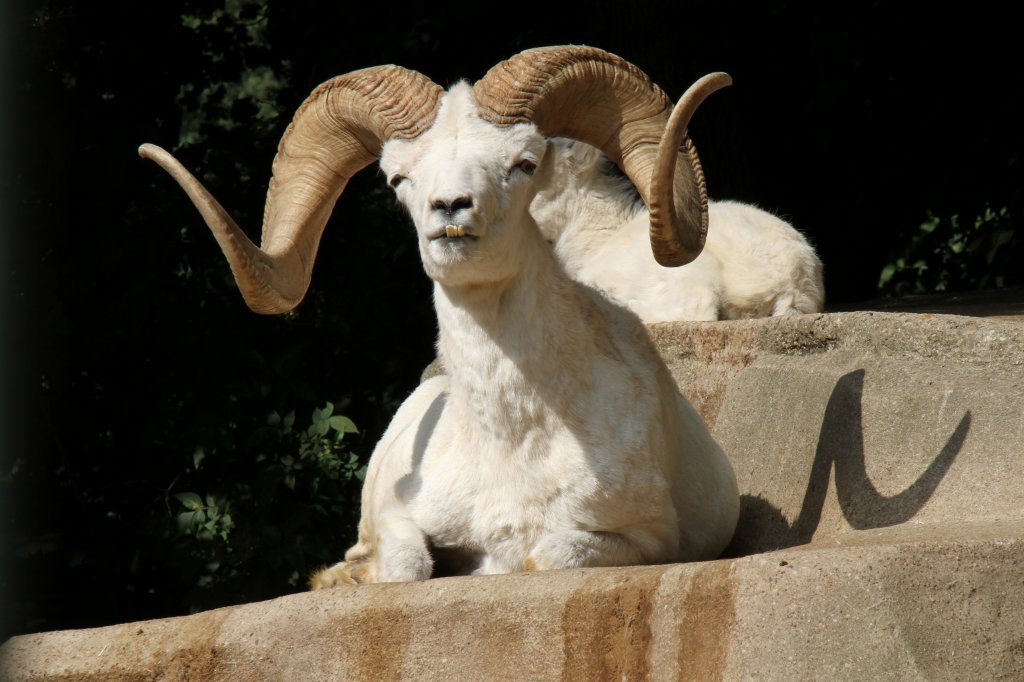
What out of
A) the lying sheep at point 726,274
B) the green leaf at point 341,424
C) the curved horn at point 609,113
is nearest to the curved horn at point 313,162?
the curved horn at point 609,113

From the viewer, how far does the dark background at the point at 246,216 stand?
30.7 feet

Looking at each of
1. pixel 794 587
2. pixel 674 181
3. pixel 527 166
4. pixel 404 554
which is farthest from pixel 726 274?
pixel 794 587

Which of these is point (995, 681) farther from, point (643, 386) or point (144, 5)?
point (144, 5)

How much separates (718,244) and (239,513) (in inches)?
132

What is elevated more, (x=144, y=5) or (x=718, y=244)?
(x=144, y=5)

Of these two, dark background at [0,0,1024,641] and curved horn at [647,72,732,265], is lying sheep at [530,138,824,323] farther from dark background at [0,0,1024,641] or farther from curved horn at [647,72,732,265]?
curved horn at [647,72,732,265]

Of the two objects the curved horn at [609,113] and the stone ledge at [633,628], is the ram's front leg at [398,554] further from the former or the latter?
the curved horn at [609,113]

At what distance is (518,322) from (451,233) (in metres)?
0.52

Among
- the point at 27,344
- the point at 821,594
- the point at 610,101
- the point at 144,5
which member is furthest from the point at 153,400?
the point at 821,594

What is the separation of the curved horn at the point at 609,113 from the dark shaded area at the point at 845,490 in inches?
37.9

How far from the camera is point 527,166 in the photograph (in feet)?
18.1

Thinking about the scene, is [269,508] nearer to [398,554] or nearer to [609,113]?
[398,554]

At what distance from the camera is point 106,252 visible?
9.28m

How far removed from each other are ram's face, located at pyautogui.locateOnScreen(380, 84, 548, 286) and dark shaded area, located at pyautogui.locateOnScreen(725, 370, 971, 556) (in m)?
1.50
